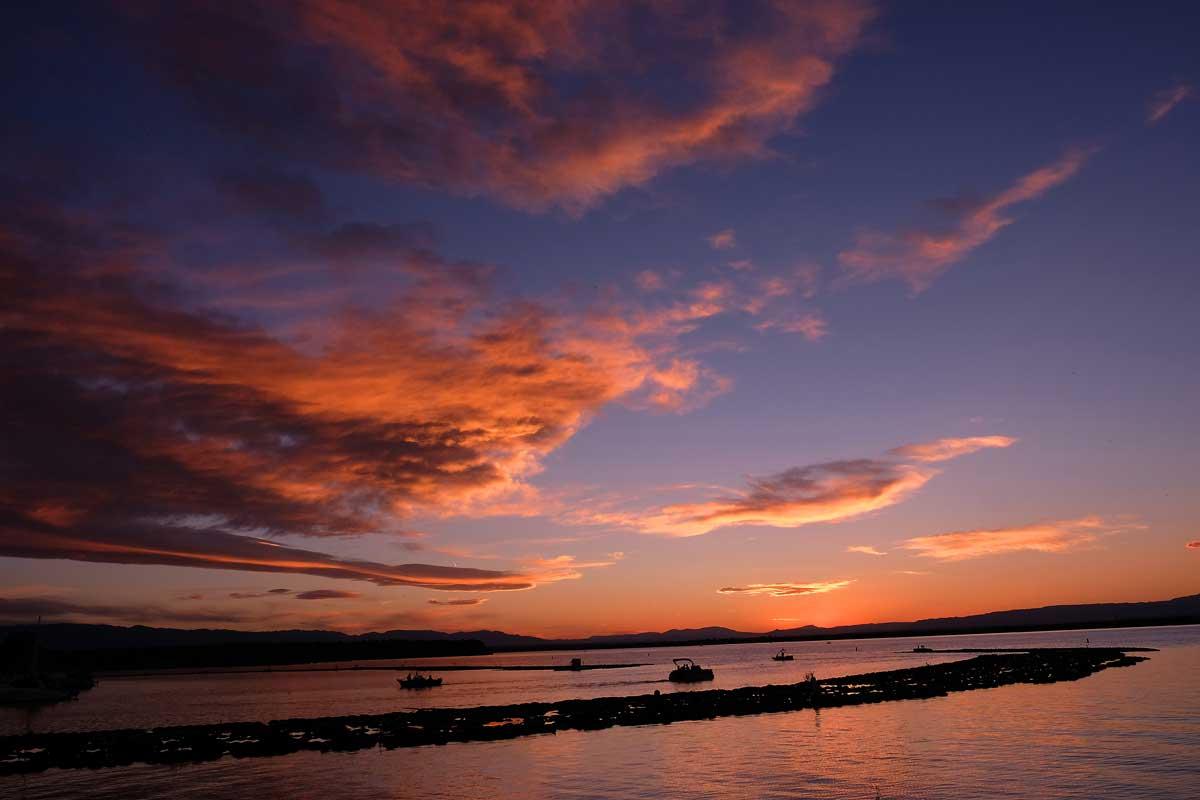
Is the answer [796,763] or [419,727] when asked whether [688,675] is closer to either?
[419,727]

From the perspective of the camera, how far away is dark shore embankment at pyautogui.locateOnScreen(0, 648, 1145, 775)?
51.4 m

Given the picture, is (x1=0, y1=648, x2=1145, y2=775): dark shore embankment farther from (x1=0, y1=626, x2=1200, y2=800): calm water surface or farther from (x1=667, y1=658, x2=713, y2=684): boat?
(x1=667, y1=658, x2=713, y2=684): boat

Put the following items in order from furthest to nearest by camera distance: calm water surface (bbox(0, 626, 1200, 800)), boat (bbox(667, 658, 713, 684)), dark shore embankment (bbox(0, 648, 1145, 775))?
boat (bbox(667, 658, 713, 684)) → dark shore embankment (bbox(0, 648, 1145, 775)) → calm water surface (bbox(0, 626, 1200, 800))

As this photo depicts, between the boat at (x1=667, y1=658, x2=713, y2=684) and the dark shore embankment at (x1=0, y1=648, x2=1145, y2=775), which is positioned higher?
the dark shore embankment at (x1=0, y1=648, x2=1145, y2=775)

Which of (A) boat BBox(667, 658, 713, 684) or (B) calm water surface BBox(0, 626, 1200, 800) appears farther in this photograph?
(A) boat BBox(667, 658, 713, 684)

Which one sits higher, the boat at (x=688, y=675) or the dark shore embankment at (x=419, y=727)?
the dark shore embankment at (x=419, y=727)

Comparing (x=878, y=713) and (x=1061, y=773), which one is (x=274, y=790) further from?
(x=878, y=713)

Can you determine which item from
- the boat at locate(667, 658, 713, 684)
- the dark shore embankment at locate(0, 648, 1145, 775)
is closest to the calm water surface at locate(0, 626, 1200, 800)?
the dark shore embankment at locate(0, 648, 1145, 775)

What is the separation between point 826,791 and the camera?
3669 centimetres

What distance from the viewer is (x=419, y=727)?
201 feet

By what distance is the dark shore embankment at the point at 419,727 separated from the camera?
5144cm

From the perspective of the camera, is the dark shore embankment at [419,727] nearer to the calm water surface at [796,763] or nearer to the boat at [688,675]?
the calm water surface at [796,763]

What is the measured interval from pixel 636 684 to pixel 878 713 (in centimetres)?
6154

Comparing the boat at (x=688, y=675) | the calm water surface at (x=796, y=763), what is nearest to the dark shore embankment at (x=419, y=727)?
the calm water surface at (x=796, y=763)
